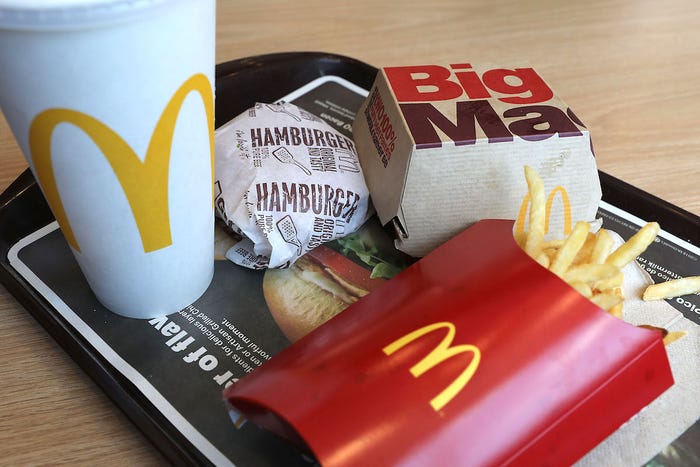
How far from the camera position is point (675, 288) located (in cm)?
80

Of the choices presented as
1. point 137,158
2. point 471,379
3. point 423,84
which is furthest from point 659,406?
point 137,158

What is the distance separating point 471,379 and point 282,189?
39cm

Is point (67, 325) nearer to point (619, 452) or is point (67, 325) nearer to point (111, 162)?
point (111, 162)

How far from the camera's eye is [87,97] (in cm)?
57

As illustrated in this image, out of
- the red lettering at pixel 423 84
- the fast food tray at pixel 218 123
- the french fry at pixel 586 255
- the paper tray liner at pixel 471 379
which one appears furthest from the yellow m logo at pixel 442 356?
the red lettering at pixel 423 84

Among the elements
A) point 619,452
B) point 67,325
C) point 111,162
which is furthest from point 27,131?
point 619,452

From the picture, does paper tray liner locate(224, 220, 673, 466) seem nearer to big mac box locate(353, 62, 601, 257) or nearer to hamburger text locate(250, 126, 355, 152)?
big mac box locate(353, 62, 601, 257)

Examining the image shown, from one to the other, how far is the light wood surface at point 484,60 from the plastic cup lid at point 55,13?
42 cm

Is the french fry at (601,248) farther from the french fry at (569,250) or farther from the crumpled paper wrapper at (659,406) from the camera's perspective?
the crumpled paper wrapper at (659,406)

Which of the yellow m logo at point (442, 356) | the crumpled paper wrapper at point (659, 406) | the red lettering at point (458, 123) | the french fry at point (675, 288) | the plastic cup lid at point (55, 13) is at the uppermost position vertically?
the plastic cup lid at point (55, 13)

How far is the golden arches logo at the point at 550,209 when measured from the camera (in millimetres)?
858

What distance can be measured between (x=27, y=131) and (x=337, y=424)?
385mm

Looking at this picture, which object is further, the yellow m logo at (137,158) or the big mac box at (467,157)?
the big mac box at (467,157)

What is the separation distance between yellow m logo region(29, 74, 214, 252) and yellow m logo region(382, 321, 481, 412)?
0.28 m
